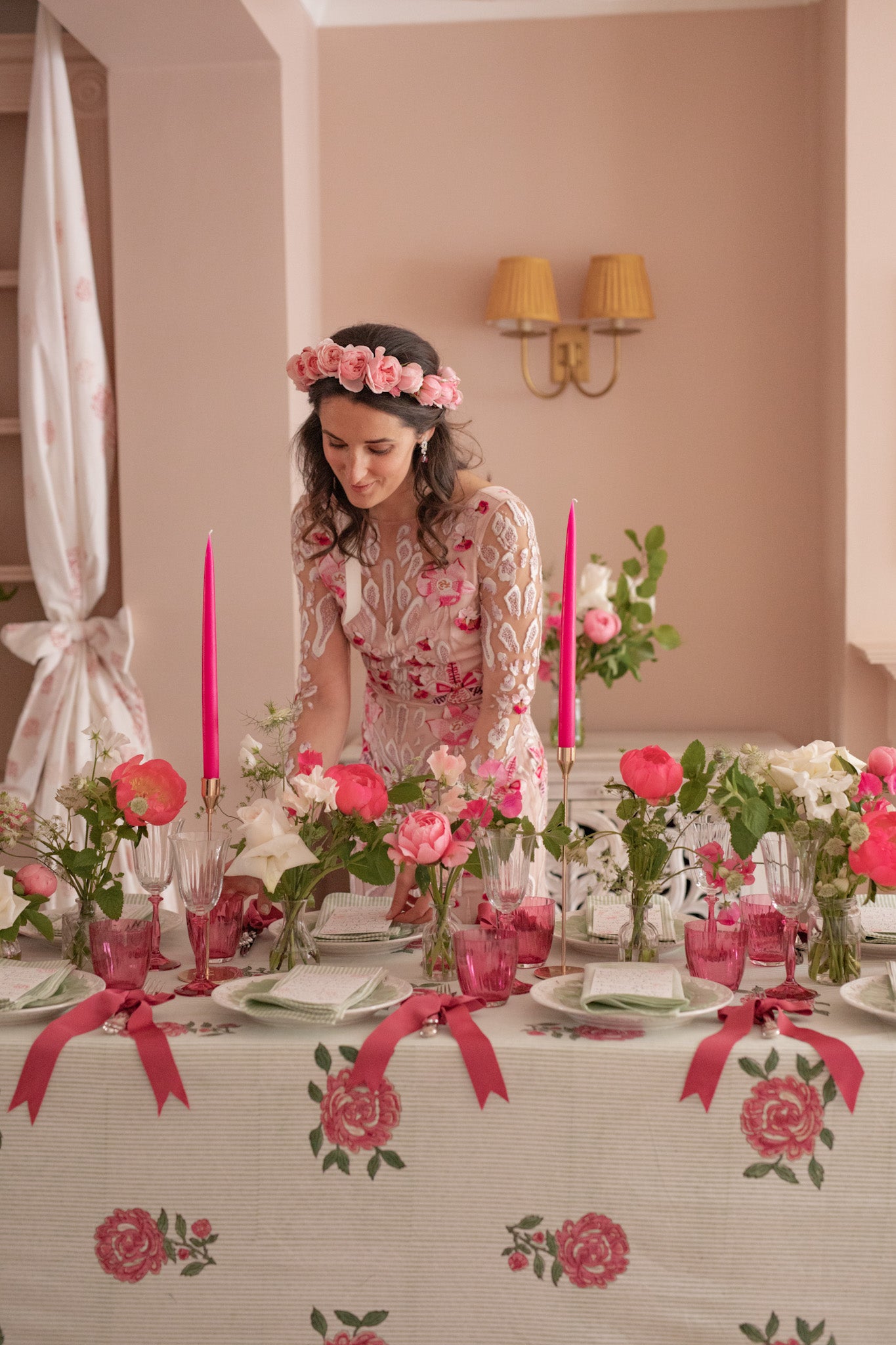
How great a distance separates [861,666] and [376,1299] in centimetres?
230

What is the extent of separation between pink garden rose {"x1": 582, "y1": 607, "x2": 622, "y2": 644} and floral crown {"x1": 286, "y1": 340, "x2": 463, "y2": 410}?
137 centimetres

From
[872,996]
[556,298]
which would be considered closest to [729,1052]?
[872,996]

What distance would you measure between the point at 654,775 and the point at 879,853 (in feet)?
0.77

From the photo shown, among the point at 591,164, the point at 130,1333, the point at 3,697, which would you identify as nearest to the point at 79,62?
the point at 591,164

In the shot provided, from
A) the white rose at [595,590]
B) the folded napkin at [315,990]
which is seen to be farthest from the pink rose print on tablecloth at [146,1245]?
the white rose at [595,590]

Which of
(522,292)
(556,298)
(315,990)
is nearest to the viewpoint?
(315,990)

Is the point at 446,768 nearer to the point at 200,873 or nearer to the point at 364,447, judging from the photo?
the point at 200,873

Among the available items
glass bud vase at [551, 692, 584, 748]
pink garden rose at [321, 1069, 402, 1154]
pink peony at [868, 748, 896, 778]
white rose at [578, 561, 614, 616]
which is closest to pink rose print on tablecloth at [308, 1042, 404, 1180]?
pink garden rose at [321, 1069, 402, 1154]

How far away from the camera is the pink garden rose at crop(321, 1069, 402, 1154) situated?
116cm

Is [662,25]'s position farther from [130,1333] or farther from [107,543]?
[130,1333]

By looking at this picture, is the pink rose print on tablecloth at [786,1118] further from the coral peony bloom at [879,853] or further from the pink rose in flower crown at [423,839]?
the pink rose in flower crown at [423,839]

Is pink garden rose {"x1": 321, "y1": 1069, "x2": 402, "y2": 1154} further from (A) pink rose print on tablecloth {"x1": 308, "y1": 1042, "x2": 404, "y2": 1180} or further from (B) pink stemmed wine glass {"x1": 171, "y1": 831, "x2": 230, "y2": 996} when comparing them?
(B) pink stemmed wine glass {"x1": 171, "y1": 831, "x2": 230, "y2": 996}

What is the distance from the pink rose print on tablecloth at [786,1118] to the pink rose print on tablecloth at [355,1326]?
A: 36cm

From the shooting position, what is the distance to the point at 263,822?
Answer: 1297 mm
